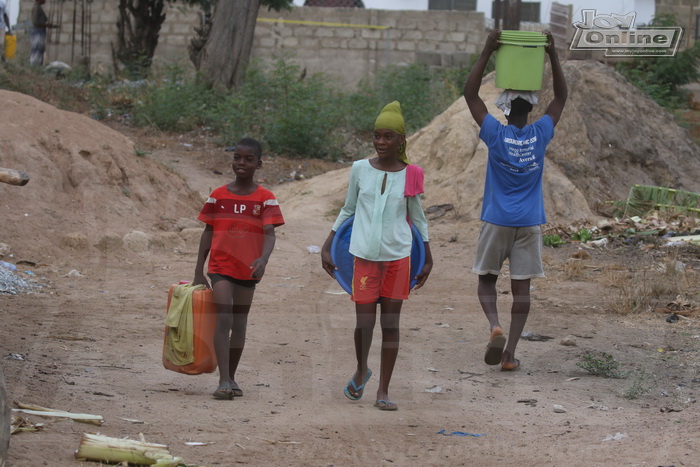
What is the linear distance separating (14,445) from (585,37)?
1152 cm

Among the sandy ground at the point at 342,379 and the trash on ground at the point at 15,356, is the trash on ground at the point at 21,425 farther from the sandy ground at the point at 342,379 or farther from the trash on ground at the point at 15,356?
the trash on ground at the point at 15,356

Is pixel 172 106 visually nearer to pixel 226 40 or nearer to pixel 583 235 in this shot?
pixel 226 40

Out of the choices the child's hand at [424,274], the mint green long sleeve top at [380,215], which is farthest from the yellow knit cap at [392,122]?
the child's hand at [424,274]

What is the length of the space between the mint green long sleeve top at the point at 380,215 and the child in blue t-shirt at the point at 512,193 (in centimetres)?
88

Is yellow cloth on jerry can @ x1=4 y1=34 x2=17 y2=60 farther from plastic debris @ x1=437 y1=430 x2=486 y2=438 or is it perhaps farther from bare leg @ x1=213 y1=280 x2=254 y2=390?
plastic debris @ x1=437 y1=430 x2=486 y2=438

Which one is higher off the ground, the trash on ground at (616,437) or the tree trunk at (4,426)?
the tree trunk at (4,426)

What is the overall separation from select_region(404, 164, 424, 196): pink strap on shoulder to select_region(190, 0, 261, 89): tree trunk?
12548 millimetres

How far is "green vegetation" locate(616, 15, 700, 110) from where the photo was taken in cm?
1548

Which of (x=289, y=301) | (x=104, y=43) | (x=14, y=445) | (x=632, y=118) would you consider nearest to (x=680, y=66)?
(x=632, y=118)

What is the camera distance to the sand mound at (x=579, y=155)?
10.4 metres

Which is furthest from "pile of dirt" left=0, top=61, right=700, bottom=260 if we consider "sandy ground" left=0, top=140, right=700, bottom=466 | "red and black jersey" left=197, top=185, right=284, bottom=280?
"red and black jersey" left=197, top=185, right=284, bottom=280

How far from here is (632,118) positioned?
38.3ft

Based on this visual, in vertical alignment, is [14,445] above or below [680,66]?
below

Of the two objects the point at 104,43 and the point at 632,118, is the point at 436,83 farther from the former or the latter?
the point at 104,43
